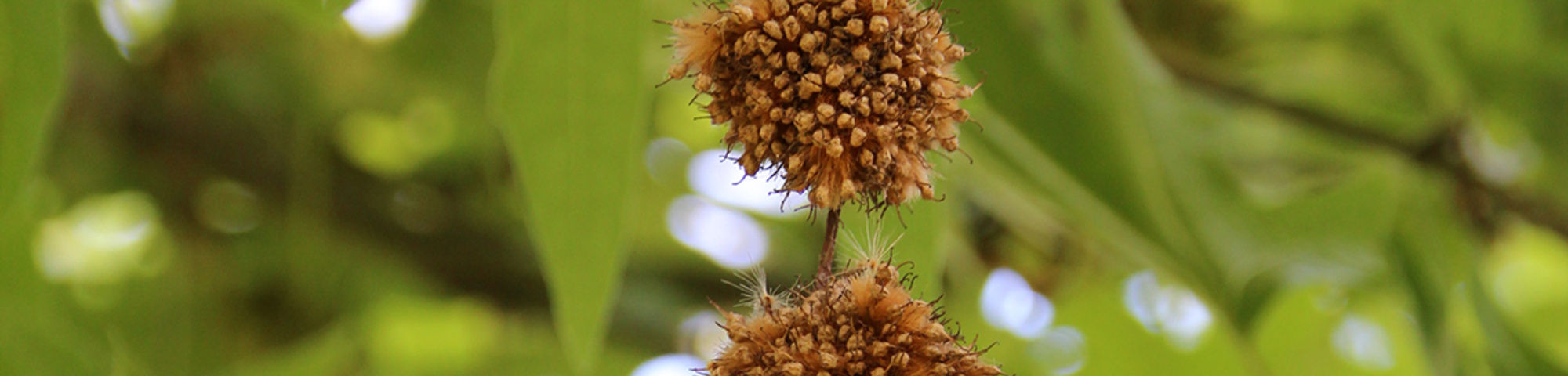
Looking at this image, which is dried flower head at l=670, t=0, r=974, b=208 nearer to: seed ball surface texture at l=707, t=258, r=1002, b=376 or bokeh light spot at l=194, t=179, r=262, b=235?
seed ball surface texture at l=707, t=258, r=1002, b=376

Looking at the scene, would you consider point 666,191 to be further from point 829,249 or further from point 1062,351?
point 829,249

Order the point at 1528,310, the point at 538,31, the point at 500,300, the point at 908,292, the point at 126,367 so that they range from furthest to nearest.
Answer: the point at 500,300, the point at 1528,310, the point at 126,367, the point at 538,31, the point at 908,292

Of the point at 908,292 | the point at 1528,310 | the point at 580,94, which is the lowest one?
the point at 908,292

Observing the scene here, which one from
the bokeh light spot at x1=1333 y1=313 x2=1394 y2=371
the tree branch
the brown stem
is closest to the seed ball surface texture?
the brown stem

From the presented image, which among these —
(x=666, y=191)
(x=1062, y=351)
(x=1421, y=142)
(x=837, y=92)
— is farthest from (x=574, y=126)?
(x=666, y=191)

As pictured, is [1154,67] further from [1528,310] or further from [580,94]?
[1528,310]

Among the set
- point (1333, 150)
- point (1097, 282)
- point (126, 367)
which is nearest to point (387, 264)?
point (126, 367)
